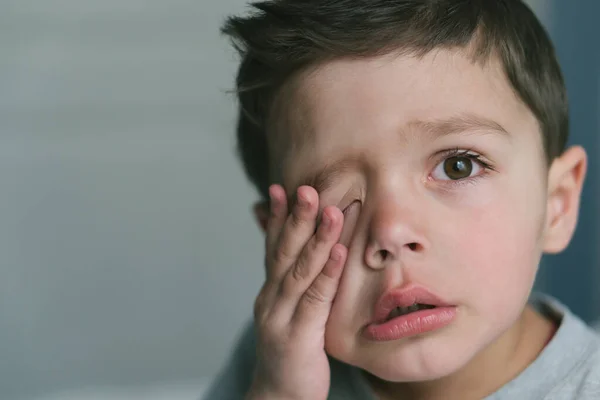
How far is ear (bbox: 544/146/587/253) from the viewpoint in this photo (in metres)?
1.05

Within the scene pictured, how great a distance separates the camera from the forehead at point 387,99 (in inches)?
34.7

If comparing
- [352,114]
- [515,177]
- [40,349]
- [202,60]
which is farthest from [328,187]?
[40,349]

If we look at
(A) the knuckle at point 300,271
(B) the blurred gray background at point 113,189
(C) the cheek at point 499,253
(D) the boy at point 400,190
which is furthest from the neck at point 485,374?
(B) the blurred gray background at point 113,189

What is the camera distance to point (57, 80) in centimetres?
188

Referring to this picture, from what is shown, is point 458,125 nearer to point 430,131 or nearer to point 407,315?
point 430,131

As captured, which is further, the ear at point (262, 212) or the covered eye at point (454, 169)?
the ear at point (262, 212)

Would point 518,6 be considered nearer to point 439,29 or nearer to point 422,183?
point 439,29

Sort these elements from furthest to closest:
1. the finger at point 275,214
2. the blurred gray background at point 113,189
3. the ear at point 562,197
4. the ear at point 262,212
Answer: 1. the blurred gray background at point 113,189
2. the ear at point 262,212
3. the ear at point 562,197
4. the finger at point 275,214

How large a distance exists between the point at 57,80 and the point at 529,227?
1242mm

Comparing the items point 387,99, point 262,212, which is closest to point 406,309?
point 387,99

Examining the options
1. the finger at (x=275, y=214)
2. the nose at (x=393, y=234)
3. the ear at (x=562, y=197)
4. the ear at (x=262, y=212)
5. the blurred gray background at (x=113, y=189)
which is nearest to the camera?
the nose at (x=393, y=234)

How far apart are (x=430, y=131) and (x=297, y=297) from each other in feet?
0.76

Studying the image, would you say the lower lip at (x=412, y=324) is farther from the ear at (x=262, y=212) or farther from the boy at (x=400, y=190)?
the ear at (x=262, y=212)

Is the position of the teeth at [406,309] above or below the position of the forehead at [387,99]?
below
